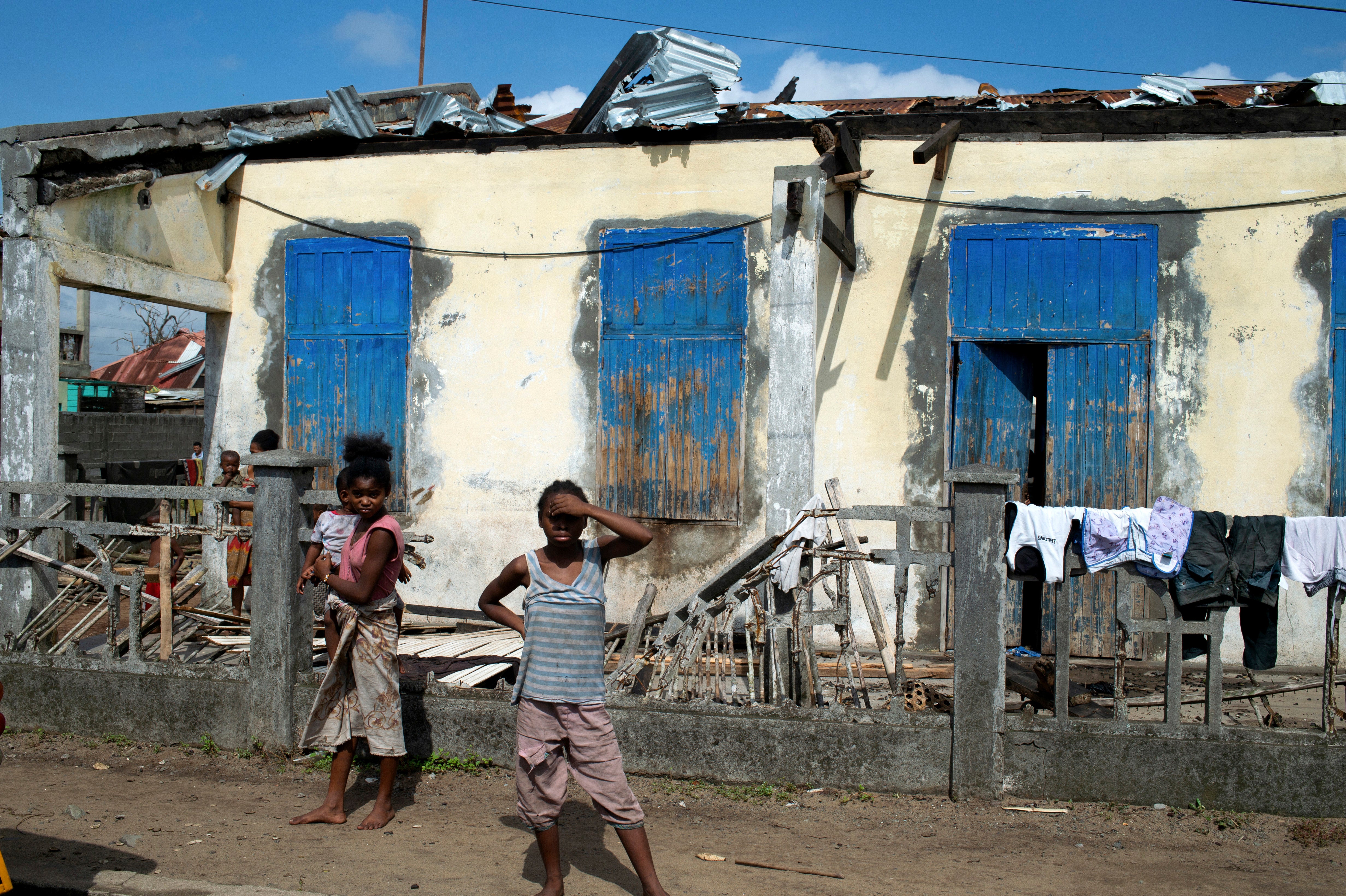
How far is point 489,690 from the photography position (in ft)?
15.0

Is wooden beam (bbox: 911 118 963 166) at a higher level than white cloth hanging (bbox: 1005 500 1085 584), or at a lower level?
higher

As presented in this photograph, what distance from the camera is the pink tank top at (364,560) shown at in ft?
12.9

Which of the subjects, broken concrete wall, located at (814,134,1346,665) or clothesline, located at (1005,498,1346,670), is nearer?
clothesline, located at (1005,498,1346,670)

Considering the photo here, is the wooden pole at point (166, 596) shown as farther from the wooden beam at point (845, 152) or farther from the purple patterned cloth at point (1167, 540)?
the purple patterned cloth at point (1167, 540)

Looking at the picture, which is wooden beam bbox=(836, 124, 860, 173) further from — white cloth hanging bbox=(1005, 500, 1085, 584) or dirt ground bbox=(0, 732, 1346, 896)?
dirt ground bbox=(0, 732, 1346, 896)

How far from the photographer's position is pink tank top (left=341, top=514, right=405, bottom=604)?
393 centimetres

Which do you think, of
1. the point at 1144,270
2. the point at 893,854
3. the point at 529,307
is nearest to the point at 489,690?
the point at 893,854

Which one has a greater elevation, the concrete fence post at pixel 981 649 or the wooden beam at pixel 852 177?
the wooden beam at pixel 852 177

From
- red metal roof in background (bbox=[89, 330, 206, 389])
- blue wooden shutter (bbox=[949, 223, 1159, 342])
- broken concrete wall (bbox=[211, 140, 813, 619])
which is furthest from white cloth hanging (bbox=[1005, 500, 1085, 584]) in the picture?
red metal roof in background (bbox=[89, 330, 206, 389])

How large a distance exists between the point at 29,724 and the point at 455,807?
105 inches

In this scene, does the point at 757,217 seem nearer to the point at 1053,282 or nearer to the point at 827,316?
the point at 827,316

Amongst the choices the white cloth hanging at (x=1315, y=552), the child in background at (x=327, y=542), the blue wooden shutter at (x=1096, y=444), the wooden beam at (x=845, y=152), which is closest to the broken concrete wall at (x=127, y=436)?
the child in background at (x=327, y=542)

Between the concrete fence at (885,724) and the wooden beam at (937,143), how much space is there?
2758mm

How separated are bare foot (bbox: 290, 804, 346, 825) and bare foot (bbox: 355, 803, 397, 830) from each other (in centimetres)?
9
